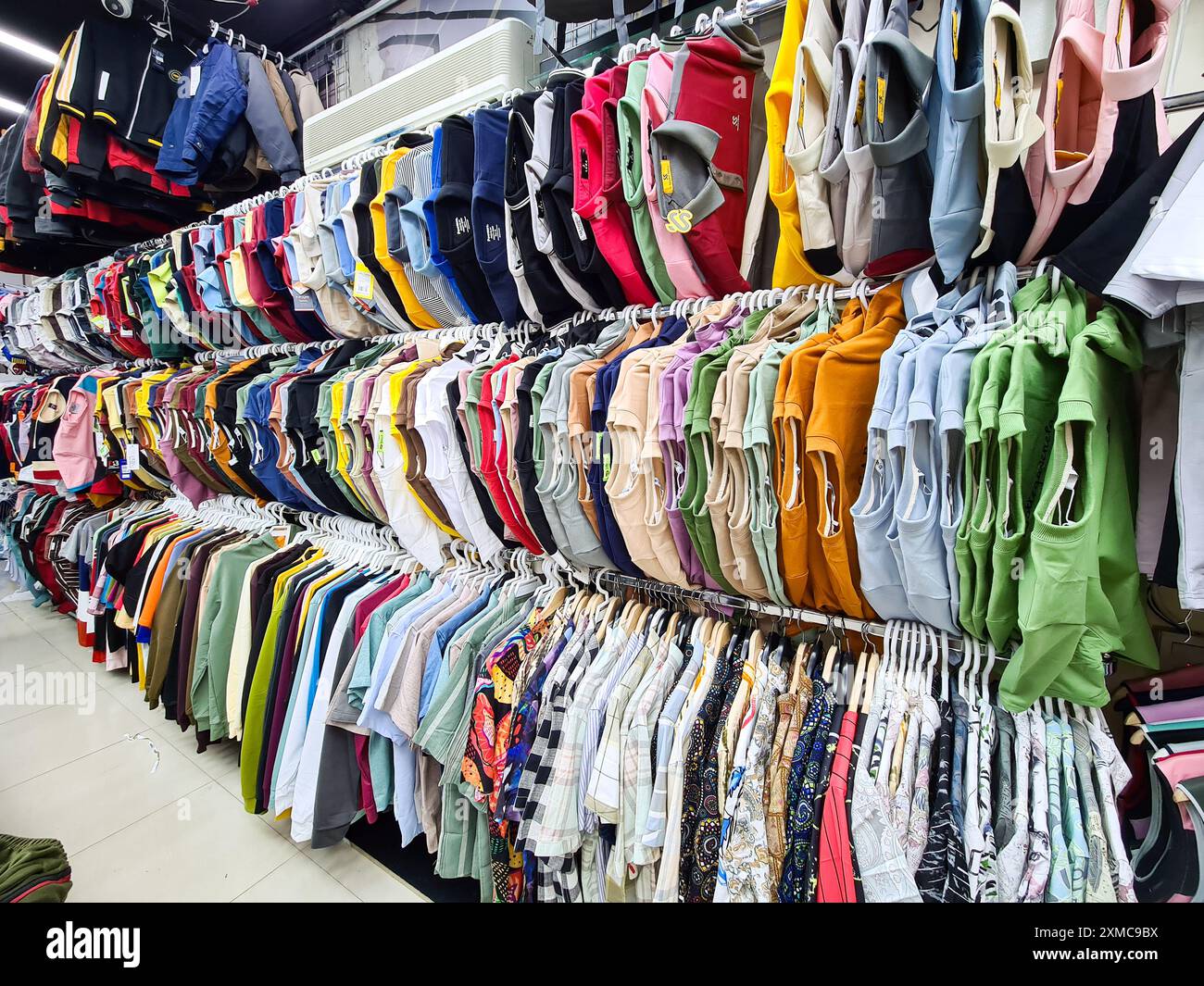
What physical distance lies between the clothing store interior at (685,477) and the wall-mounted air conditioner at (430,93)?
2cm

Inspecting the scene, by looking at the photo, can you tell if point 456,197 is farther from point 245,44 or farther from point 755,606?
point 245,44

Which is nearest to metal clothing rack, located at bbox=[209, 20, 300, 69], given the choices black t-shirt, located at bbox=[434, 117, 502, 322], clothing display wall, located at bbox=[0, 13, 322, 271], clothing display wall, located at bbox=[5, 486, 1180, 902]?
clothing display wall, located at bbox=[0, 13, 322, 271]

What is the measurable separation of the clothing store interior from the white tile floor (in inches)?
0.8

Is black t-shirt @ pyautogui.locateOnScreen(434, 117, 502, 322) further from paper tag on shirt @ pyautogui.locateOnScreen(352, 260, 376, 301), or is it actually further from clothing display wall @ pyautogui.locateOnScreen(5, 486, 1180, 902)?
clothing display wall @ pyautogui.locateOnScreen(5, 486, 1180, 902)

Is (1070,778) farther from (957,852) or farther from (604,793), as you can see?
(604,793)

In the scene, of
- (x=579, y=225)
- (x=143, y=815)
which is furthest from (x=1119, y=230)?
(x=143, y=815)

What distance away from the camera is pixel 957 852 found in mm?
1002

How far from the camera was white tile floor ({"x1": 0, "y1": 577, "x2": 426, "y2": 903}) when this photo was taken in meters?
2.00

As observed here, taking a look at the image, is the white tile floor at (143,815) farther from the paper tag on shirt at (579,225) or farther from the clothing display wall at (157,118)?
the clothing display wall at (157,118)

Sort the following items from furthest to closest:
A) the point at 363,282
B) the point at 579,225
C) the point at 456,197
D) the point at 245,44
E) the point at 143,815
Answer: the point at 245,44 < the point at 143,815 < the point at 363,282 < the point at 456,197 < the point at 579,225

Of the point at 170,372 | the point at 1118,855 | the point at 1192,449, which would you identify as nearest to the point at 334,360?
the point at 170,372

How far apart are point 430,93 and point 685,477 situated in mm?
1865

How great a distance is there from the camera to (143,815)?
230cm

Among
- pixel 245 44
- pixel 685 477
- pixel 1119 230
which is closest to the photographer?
pixel 1119 230
